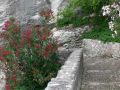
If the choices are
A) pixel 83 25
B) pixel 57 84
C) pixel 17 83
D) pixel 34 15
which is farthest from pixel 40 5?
pixel 57 84

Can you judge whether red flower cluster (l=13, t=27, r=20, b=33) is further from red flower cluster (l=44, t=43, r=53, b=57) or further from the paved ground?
the paved ground

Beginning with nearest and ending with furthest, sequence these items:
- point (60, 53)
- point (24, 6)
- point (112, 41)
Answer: point (60, 53), point (112, 41), point (24, 6)

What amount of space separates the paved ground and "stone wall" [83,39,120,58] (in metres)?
0.18

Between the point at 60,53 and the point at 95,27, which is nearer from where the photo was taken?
the point at 60,53

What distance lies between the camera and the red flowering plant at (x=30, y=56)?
751 cm

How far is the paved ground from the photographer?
7.44m

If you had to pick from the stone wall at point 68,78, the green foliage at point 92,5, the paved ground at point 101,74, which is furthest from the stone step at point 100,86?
the green foliage at point 92,5

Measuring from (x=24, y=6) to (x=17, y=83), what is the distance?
15.1 feet

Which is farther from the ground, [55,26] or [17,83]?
[17,83]

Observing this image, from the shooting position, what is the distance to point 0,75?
29.2 ft

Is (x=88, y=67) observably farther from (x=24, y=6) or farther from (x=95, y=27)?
(x=24, y=6)

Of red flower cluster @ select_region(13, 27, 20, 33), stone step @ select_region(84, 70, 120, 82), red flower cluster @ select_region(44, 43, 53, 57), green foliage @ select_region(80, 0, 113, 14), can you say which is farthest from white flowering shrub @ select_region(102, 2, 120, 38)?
green foliage @ select_region(80, 0, 113, 14)

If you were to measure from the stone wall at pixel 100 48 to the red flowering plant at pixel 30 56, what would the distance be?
2.47m

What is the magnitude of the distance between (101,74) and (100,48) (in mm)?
1953
